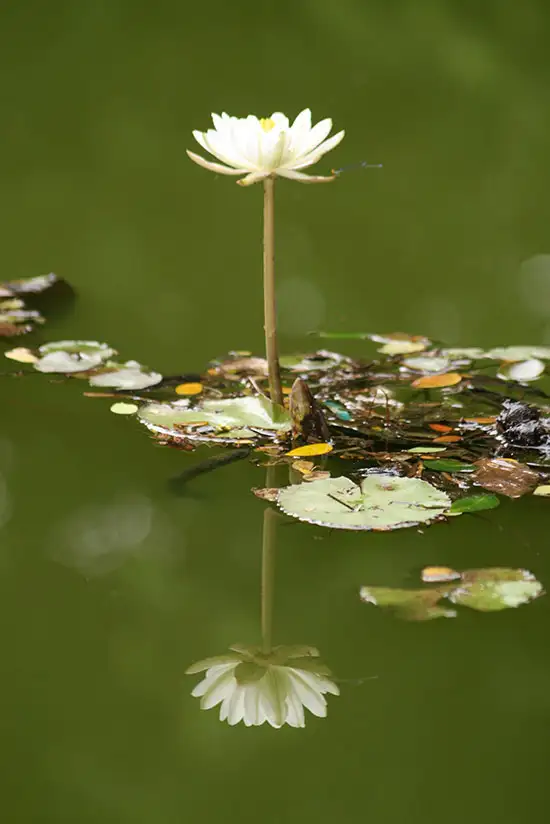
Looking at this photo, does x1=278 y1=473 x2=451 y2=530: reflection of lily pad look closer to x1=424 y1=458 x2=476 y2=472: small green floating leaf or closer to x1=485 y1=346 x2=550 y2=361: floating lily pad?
x1=424 y1=458 x2=476 y2=472: small green floating leaf

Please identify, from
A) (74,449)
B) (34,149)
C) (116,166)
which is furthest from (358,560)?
(34,149)

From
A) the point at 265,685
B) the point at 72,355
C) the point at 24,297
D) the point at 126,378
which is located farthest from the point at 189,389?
the point at 265,685

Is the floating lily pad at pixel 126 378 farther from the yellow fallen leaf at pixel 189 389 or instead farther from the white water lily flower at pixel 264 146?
the white water lily flower at pixel 264 146

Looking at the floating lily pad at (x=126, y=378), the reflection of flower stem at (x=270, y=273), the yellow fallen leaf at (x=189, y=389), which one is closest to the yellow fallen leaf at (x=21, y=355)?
the floating lily pad at (x=126, y=378)

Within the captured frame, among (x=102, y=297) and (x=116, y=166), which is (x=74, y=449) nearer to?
(x=102, y=297)

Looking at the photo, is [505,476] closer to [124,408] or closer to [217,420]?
[217,420]

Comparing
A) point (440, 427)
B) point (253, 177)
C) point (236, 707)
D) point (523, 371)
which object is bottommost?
point (236, 707)
